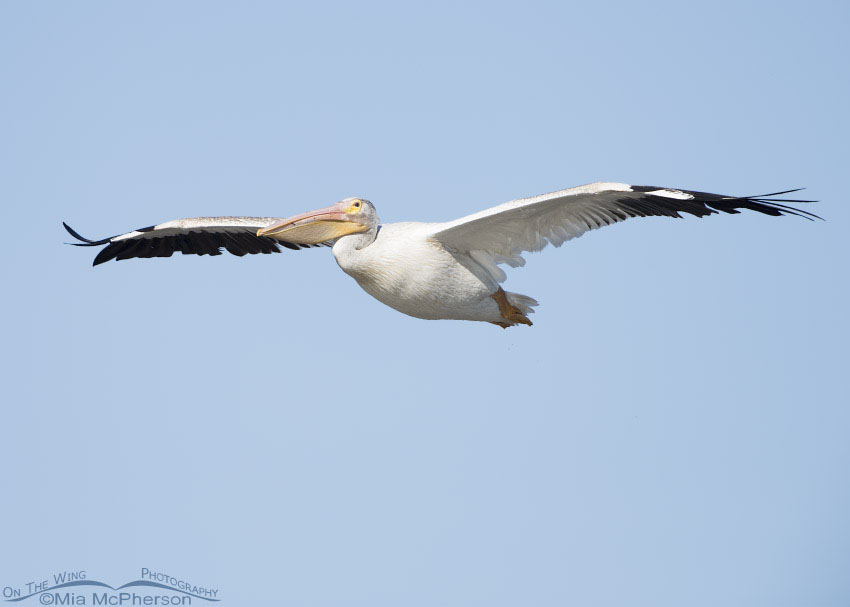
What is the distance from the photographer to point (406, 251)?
9.12 m

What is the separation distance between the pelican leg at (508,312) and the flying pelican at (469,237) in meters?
0.01

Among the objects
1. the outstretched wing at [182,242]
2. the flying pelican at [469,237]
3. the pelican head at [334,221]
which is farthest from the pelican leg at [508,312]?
the outstretched wing at [182,242]

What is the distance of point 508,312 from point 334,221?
2.03 metres

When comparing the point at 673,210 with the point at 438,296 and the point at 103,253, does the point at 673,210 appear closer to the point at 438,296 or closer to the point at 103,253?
the point at 438,296

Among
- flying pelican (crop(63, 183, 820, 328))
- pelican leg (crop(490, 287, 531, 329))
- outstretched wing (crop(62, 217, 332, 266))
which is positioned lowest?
pelican leg (crop(490, 287, 531, 329))

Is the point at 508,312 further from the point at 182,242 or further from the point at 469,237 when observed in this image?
the point at 182,242

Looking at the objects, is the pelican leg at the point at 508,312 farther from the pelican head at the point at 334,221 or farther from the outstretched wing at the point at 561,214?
the pelican head at the point at 334,221

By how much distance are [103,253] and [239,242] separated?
5.39ft

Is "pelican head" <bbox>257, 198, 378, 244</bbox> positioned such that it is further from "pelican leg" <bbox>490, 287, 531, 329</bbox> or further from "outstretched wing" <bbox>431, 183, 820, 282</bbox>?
"pelican leg" <bbox>490, 287, 531, 329</bbox>

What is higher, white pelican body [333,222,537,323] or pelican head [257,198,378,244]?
pelican head [257,198,378,244]

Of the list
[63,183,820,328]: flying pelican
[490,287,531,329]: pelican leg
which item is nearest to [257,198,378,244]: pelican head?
[63,183,820,328]: flying pelican

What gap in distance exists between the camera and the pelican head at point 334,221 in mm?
9391

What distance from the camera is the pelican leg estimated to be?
9781 millimetres

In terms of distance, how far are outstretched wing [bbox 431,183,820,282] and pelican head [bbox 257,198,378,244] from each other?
29.0 inches
